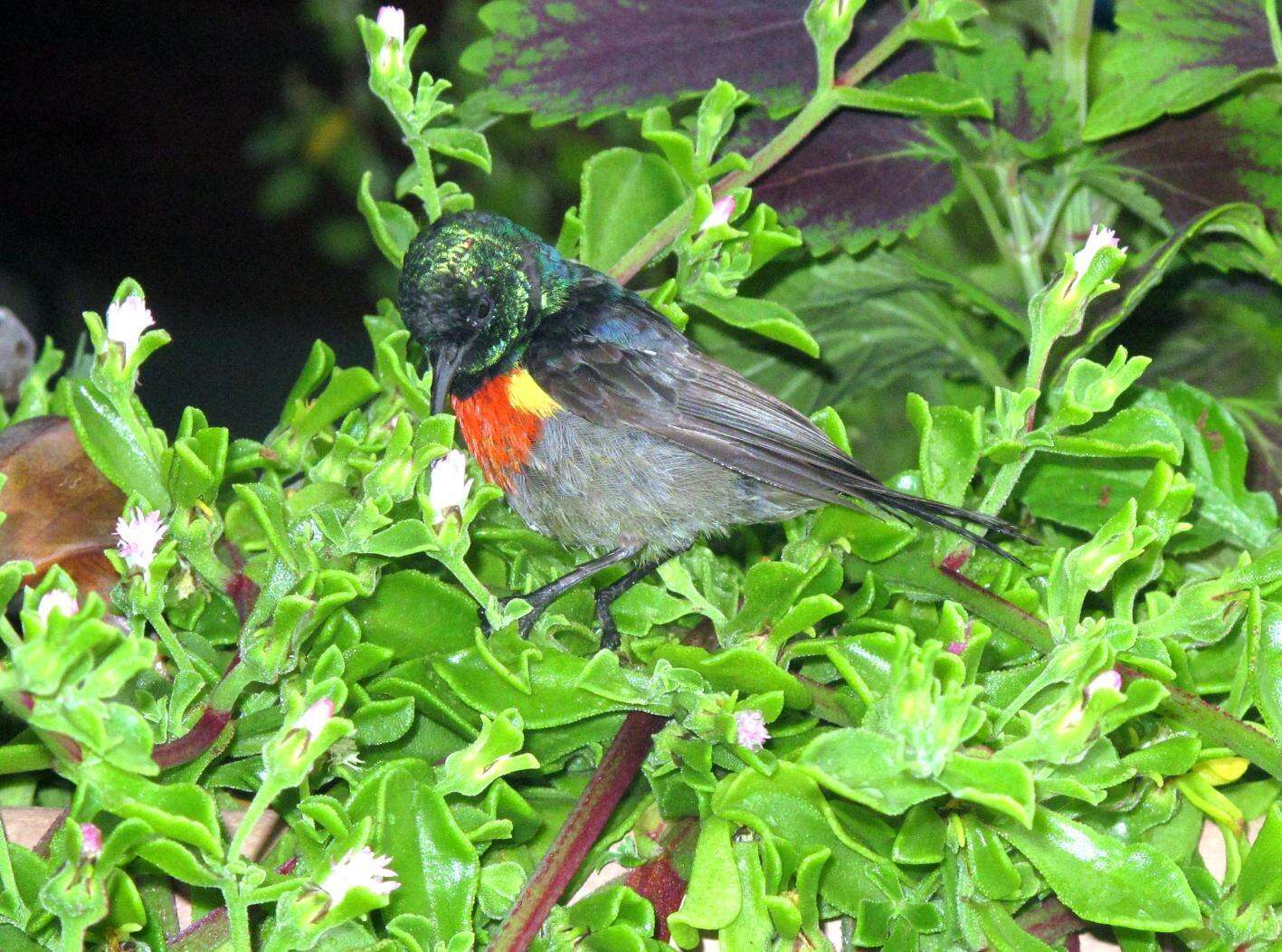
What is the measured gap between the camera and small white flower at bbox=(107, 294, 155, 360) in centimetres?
73

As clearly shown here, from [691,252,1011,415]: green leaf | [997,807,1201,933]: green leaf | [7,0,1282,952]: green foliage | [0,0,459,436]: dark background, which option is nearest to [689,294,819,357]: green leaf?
[7,0,1282,952]: green foliage

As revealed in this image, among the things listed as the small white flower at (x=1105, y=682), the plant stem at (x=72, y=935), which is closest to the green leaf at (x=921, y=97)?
the small white flower at (x=1105, y=682)

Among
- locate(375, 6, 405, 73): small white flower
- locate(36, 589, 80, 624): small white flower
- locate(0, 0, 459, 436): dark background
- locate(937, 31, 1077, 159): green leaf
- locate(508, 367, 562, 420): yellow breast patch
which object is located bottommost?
locate(0, 0, 459, 436): dark background

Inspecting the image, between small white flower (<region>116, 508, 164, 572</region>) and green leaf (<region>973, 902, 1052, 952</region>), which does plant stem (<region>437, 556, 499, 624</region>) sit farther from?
green leaf (<region>973, 902, 1052, 952</region>)

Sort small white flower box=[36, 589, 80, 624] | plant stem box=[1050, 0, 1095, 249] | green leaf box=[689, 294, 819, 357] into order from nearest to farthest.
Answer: small white flower box=[36, 589, 80, 624] → green leaf box=[689, 294, 819, 357] → plant stem box=[1050, 0, 1095, 249]

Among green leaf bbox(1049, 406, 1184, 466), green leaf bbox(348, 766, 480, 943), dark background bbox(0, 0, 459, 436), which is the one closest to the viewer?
green leaf bbox(348, 766, 480, 943)

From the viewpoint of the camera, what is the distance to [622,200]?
971mm

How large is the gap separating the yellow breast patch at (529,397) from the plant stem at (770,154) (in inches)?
3.5

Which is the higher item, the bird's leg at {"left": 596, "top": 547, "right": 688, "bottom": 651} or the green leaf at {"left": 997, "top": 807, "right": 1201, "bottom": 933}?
the bird's leg at {"left": 596, "top": 547, "right": 688, "bottom": 651}

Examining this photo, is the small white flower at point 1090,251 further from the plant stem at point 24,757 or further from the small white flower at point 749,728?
the plant stem at point 24,757

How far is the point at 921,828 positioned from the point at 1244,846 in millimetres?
186

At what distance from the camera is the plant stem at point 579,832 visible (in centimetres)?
67

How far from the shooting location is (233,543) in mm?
803

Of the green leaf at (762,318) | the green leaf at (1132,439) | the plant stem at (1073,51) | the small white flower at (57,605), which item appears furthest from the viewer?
the plant stem at (1073,51)
